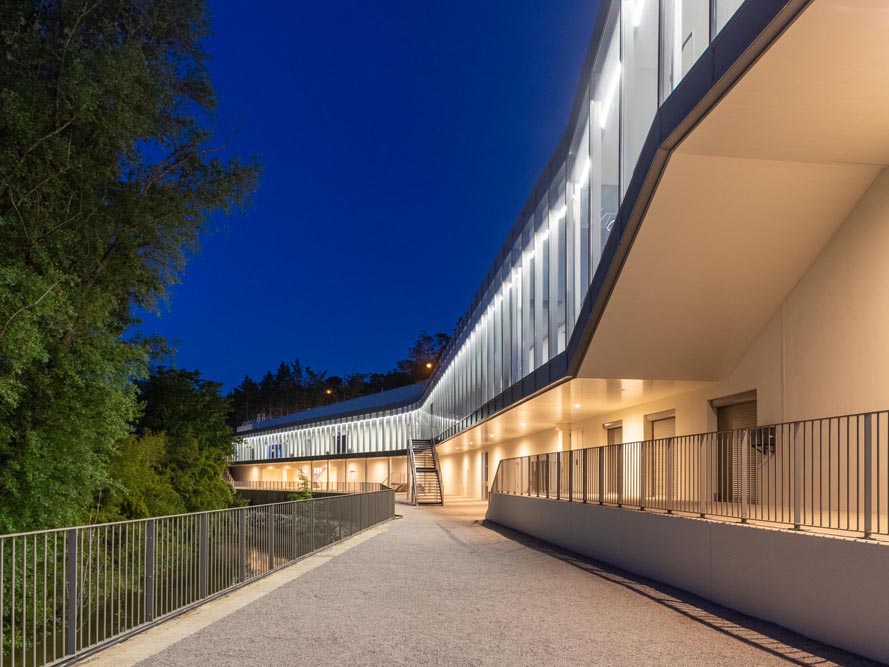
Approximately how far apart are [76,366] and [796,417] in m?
14.3

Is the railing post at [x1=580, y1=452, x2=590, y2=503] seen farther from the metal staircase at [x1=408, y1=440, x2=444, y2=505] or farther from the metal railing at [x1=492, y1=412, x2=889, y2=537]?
the metal staircase at [x1=408, y1=440, x2=444, y2=505]

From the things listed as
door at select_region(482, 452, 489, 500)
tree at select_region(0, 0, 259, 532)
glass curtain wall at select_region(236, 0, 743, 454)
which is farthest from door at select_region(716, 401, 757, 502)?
door at select_region(482, 452, 489, 500)

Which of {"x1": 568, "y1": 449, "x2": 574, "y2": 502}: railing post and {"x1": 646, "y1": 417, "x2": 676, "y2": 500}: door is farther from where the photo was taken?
{"x1": 568, "y1": 449, "x2": 574, "y2": 502}: railing post

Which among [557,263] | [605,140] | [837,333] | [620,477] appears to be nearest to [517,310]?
[557,263]

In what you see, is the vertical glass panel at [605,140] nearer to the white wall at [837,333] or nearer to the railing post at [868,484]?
the white wall at [837,333]

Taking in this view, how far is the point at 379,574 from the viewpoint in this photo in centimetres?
1273

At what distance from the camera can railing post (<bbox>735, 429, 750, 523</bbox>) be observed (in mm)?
9875

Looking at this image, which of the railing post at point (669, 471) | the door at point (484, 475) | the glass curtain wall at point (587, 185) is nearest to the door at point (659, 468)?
the railing post at point (669, 471)

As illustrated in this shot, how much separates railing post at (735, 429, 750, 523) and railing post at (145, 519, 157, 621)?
700cm

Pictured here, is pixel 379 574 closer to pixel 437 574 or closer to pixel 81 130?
pixel 437 574

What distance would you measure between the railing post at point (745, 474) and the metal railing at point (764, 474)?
0.01 meters

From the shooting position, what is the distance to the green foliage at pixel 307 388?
151738 millimetres

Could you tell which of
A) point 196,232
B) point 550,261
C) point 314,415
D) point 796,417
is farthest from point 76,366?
point 314,415

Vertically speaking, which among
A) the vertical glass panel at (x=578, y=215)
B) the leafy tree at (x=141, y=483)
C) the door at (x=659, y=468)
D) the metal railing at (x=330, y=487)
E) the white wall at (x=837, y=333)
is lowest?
the metal railing at (x=330, y=487)
